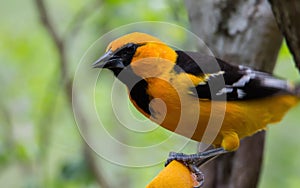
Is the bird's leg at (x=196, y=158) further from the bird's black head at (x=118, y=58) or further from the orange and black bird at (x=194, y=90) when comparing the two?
the bird's black head at (x=118, y=58)

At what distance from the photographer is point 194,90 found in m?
2.67

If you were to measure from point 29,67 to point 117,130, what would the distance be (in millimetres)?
913

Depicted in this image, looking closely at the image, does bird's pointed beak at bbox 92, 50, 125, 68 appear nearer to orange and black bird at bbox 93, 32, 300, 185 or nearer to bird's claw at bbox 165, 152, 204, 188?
orange and black bird at bbox 93, 32, 300, 185

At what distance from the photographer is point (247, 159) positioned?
3.16m

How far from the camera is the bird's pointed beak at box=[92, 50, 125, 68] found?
2.44 metres

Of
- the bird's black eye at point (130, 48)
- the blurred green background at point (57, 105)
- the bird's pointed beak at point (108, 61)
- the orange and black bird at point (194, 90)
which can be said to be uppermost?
the bird's black eye at point (130, 48)

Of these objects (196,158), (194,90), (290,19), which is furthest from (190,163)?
(290,19)

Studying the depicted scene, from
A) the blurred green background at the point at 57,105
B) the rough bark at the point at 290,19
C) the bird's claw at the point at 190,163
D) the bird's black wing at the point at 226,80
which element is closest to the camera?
the rough bark at the point at 290,19

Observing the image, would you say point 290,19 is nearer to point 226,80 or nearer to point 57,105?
point 226,80

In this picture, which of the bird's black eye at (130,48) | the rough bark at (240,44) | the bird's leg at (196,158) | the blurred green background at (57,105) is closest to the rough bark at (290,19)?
the bird's black eye at (130,48)

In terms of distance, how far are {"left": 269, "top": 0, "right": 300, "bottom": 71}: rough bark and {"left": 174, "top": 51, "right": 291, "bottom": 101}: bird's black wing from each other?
69cm

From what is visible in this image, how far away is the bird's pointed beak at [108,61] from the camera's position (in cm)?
244

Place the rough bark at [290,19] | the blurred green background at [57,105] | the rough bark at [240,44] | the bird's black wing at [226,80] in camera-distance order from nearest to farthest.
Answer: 1. the rough bark at [290,19]
2. the bird's black wing at [226,80]
3. the rough bark at [240,44]
4. the blurred green background at [57,105]

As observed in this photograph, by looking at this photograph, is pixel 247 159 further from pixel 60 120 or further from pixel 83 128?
pixel 60 120
